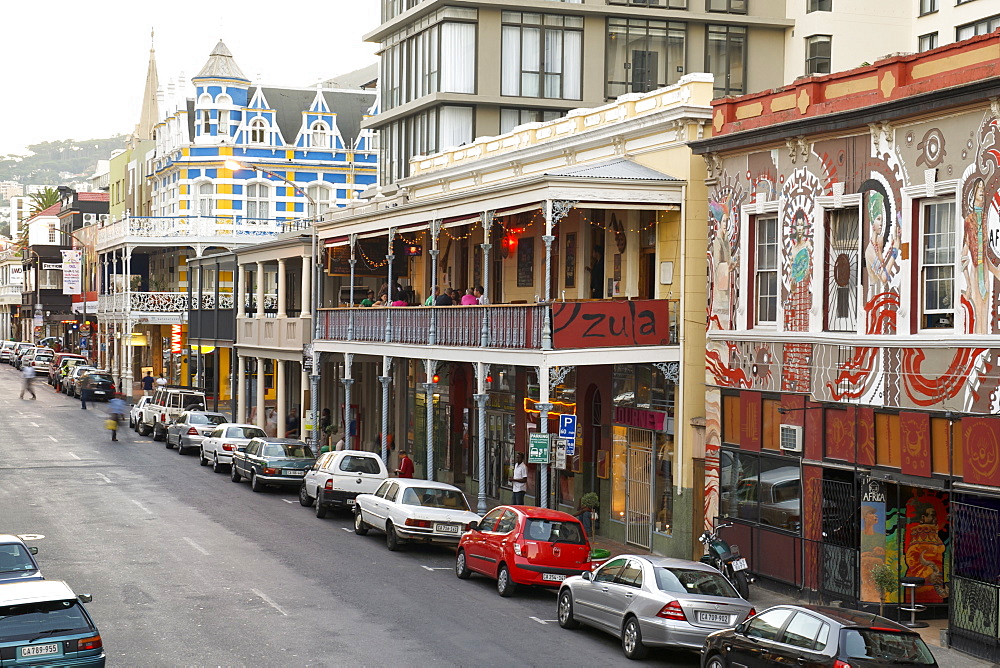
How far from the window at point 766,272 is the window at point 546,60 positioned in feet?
69.7

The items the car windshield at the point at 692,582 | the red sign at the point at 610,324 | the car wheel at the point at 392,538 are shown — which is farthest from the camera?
the car wheel at the point at 392,538

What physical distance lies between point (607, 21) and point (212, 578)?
28.0m

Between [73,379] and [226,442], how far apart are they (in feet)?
101

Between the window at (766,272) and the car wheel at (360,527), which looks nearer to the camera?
the window at (766,272)

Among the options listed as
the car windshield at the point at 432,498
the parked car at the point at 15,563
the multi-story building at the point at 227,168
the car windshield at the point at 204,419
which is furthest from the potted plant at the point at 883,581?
the multi-story building at the point at 227,168

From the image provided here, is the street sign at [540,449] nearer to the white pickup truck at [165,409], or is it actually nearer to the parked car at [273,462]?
the parked car at [273,462]

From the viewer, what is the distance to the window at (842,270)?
71.1 ft

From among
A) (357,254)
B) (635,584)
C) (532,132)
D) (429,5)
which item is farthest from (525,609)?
(429,5)

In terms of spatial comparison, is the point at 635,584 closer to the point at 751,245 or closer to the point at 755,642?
the point at 755,642

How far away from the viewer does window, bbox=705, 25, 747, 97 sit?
45.7 meters

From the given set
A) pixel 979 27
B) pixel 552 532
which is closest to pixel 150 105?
pixel 979 27

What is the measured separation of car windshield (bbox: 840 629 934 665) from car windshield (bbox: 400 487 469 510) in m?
13.2

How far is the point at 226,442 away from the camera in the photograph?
A: 125 feet

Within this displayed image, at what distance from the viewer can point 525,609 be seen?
67.8 ft
